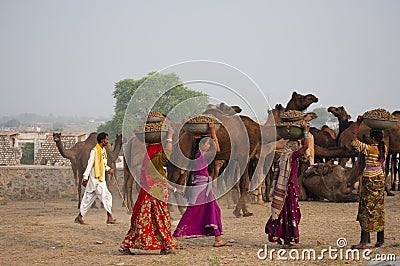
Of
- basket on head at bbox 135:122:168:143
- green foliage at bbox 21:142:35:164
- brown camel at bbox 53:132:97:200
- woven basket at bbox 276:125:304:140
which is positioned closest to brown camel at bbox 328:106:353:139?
brown camel at bbox 53:132:97:200

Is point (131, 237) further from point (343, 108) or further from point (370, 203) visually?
point (343, 108)

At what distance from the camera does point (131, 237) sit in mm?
9820

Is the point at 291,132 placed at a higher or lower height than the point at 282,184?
higher

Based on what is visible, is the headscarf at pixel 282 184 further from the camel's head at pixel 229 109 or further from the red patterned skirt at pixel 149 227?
the camel's head at pixel 229 109

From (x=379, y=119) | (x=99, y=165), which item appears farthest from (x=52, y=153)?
(x=379, y=119)

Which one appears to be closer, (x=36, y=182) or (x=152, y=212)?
(x=152, y=212)

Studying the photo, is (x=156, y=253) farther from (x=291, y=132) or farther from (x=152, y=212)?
(x=291, y=132)

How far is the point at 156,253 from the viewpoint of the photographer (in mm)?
10102

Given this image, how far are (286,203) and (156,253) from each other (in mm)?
2060

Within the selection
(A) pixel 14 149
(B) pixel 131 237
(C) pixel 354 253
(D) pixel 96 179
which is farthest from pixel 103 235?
(A) pixel 14 149

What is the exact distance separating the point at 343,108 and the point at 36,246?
13.8 meters

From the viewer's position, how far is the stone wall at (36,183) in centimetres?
2159

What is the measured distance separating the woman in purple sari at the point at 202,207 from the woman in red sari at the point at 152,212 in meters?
0.54

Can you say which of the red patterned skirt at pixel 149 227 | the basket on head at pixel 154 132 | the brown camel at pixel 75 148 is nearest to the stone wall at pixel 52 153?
the brown camel at pixel 75 148
